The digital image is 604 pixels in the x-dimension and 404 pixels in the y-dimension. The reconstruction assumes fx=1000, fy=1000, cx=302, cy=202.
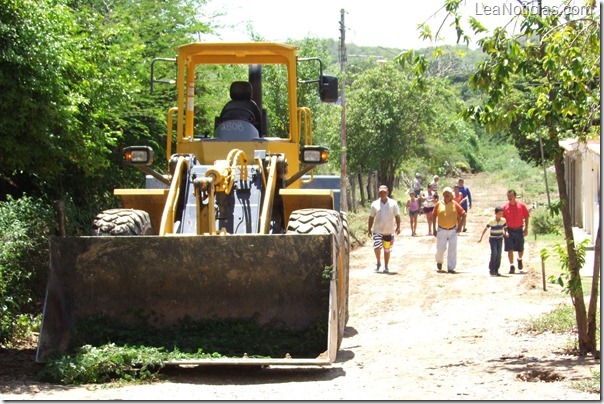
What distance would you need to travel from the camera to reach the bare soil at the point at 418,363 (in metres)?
8.04

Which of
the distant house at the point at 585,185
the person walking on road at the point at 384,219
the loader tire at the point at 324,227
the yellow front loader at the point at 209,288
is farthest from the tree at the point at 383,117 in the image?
the yellow front loader at the point at 209,288

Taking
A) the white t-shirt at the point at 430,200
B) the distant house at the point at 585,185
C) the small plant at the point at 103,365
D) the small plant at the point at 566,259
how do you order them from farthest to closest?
1. the white t-shirt at the point at 430,200
2. the distant house at the point at 585,185
3. the small plant at the point at 566,259
4. the small plant at the point at 103,365

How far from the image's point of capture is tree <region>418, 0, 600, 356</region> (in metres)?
9.33

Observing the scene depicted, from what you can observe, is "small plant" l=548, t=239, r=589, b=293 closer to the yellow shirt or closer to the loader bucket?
the loader bucket

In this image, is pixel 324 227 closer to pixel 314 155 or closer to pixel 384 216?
pixel 314 155

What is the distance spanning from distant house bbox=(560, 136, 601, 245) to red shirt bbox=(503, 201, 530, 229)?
3.00 metres

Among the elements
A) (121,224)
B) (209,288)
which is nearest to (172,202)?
(121,224)

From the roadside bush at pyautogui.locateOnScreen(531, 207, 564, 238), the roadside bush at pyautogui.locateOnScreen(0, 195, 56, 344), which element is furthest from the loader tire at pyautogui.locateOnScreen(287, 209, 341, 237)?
the roadside bush at pyautogui.locateOnScreen(531, 207, 564, 238)

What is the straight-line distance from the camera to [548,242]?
23422 mm

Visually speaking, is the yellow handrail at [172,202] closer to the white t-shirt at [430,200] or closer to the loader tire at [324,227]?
the loader tire at [324,227]

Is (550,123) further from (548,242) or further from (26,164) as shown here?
(548,242)

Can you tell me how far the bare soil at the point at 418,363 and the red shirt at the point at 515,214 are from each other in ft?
5.26

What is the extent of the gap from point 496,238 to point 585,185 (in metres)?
9.46

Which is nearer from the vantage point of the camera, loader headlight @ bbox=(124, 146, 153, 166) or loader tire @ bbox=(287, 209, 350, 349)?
loader tire @ bbox=(287, 209, 350, 349)
